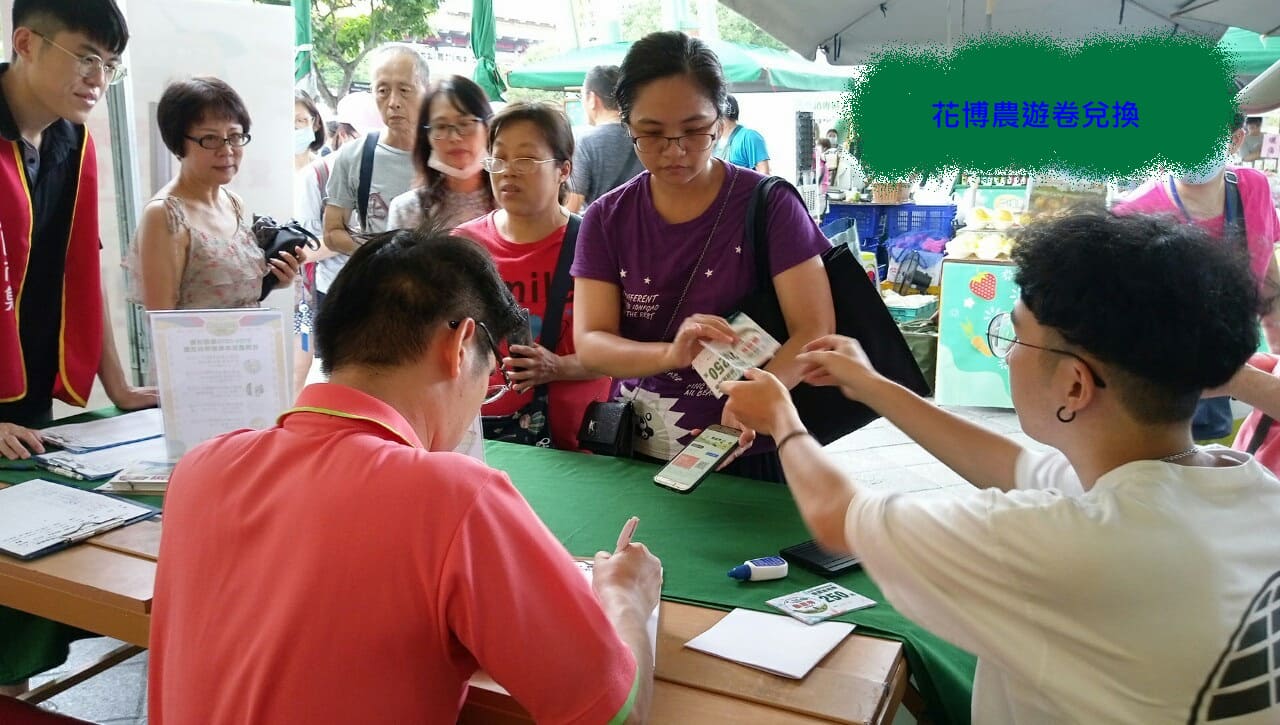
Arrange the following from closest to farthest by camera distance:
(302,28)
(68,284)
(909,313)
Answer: (68,284)
(302,28)
(909,313)

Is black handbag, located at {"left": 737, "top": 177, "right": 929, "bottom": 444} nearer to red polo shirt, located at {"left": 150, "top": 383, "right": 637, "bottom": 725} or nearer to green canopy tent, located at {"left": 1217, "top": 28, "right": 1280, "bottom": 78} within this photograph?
red polo shirt, located at {"left": 150, "top": 383, "right": 637, "bottom": 725}

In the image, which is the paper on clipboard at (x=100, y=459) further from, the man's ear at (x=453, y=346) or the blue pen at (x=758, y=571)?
the blue pen at (x=758, y=571)

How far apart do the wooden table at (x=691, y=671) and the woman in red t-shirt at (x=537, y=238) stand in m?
0.97

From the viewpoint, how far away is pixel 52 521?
1.73 m

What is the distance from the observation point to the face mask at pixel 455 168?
281 centimetres

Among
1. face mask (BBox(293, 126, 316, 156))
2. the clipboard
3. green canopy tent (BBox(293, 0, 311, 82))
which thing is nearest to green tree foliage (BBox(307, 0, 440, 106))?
green canopy tent (BBox(293, 0, 311, 82))

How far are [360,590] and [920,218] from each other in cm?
714

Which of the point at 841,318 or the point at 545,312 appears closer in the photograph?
the point at 841,318

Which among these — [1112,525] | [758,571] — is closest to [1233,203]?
[758,571]

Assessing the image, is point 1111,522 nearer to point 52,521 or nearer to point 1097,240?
point 1097,240

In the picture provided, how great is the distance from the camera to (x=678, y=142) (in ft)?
6.22

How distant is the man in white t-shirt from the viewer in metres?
0.96

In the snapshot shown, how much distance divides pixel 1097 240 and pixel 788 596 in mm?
656

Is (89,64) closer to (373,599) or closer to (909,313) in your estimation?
(373,599)
